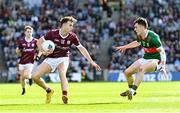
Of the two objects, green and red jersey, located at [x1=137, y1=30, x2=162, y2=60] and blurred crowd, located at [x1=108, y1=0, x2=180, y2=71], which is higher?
blurred crowd, located at [x1=108, y1=0, x2=180, y2=71]

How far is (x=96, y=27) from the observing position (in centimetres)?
5259

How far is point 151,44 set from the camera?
19.5m

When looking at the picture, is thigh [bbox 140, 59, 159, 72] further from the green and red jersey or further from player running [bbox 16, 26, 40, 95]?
player running [bbox 16, 26, 40, 95]

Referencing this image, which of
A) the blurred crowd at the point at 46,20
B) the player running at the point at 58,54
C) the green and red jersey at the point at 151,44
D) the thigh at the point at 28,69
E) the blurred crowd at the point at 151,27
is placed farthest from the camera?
the blurred crowd at the point at 151,27

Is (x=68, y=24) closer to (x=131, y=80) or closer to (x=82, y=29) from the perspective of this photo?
(x=131, y=80)

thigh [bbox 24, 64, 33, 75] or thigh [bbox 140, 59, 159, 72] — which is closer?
thigh [bbox 140, 59, 159, 72]

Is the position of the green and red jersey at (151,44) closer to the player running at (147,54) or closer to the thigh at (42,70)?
the player running at (147,54)

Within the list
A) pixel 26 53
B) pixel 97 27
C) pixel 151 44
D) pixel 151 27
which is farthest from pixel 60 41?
pixel 97 27

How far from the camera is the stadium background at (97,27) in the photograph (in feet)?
158

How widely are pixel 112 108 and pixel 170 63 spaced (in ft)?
110

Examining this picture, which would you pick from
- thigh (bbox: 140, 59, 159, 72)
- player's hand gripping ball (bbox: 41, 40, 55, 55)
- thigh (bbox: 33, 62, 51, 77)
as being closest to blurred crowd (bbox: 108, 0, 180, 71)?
thigh (bbox: 140, 59, 159, 72)

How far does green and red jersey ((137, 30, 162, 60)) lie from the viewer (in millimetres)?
19406

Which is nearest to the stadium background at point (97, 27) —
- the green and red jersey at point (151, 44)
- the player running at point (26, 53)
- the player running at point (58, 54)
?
the player running at point (26, 53)

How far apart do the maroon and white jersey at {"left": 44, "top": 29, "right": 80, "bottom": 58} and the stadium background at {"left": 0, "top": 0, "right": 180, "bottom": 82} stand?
90.8 feet
